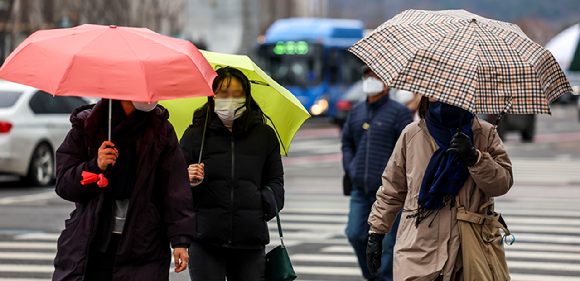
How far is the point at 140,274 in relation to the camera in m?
3.69

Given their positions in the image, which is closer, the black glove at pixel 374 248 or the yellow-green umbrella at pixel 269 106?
the black glove at pixel 374 248

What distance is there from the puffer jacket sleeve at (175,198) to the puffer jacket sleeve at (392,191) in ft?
3.28

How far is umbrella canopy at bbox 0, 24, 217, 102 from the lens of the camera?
3.39 m

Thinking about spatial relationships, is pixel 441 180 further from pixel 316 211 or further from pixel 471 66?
pixel 316 211

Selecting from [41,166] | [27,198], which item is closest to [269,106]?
[27,198]

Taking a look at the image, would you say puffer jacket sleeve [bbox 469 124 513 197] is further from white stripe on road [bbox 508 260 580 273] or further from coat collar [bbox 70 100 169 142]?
white stripe on road [bbox 508 260 580 273]

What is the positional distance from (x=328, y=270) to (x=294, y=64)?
2384 cm

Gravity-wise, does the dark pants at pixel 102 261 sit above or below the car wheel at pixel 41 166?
above

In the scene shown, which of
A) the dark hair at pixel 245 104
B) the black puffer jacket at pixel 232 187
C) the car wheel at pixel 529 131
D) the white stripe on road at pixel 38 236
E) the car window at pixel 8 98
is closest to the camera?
the black puffer jacket at pixel 232 187

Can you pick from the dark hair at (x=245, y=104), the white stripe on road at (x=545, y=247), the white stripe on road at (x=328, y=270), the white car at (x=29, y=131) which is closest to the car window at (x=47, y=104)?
the white car at (x=29, y=131)

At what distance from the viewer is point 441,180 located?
12.6 feet

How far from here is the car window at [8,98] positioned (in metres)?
12.8

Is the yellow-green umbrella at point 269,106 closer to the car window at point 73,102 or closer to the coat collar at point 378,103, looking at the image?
the coat collar at point 378,103

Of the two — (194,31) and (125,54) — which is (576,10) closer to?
(194,31)
